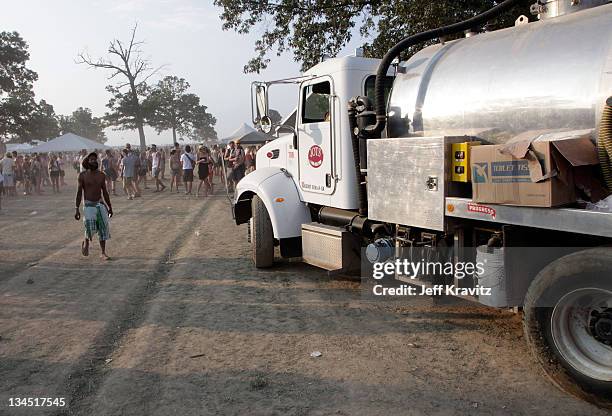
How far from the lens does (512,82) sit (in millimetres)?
3986

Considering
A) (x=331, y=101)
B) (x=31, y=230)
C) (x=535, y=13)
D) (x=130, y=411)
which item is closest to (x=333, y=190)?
(x=331, y=101)

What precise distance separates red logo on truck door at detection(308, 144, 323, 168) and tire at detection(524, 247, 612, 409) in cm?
322

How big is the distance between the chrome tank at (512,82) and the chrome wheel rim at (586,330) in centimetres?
119

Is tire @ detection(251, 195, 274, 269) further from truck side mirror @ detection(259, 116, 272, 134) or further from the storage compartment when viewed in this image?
truck side mirror @ detection(259, 116, 272, 134)

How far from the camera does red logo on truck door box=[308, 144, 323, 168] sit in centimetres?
629

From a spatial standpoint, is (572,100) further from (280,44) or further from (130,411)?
(280,44)

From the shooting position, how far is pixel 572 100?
3.60m

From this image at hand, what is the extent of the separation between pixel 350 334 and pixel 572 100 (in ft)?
9.07

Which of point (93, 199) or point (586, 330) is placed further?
point (93, 199)

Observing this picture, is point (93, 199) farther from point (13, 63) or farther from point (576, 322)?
point (13, 63)

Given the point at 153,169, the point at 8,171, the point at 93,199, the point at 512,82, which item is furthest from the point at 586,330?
the point at 8,171

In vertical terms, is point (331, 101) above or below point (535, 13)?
below

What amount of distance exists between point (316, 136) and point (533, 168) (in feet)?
10.8

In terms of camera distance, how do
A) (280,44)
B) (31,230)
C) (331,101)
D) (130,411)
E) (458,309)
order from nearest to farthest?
(130,411) → (458,309) → (331,101) → (31,230) → (280,44)
